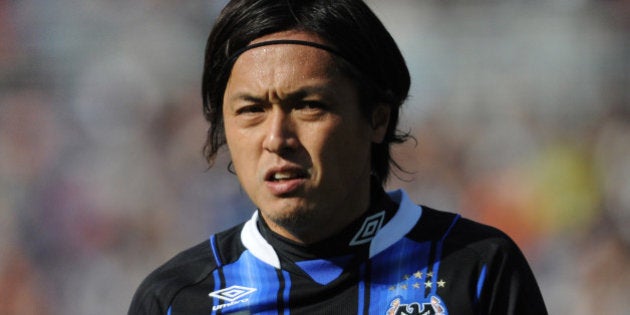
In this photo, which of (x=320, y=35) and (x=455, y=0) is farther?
(x=455, y=0)

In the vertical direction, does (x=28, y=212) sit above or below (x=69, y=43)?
below

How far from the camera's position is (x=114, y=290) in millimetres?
5637

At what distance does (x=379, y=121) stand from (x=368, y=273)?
1.38 feet

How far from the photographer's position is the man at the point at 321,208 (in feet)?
7.29

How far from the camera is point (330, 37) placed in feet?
7.63

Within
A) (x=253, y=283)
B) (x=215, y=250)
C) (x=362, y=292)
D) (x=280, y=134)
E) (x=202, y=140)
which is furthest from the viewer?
(x=202, y=140)

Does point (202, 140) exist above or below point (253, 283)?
above

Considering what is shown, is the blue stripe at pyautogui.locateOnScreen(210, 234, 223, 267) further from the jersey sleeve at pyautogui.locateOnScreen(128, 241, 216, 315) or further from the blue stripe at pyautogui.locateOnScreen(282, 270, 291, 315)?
the blue stripe at pyautogui.locateOnScreen(282, 270, 291, 315)

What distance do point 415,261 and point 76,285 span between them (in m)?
3.74

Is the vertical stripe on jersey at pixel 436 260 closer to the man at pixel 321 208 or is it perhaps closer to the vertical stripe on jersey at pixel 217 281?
the man at pixel 321 208

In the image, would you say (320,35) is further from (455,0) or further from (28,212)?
(28,212)

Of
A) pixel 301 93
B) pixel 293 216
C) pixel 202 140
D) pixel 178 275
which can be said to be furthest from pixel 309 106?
pixel 202 140

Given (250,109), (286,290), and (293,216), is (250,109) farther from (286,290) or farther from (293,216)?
(286,290)

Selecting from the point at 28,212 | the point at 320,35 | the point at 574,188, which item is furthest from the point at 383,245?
the point at 28,212
